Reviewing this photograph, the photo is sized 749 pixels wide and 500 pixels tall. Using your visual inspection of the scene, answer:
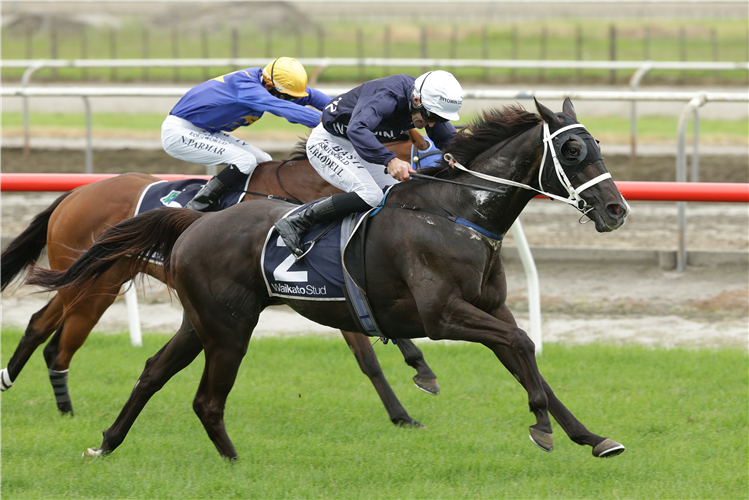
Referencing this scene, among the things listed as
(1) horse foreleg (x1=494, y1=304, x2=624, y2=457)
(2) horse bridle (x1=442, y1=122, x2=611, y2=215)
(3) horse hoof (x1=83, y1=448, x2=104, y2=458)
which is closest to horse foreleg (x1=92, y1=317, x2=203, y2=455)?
(3) horse hoof (x1=83, y1=448, x2=104, y2=458)

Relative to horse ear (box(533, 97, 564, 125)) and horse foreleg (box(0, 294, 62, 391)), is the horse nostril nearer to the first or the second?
horse ear (box(533, 97, 564, 125))

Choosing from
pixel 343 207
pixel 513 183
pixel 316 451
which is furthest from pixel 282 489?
pixel 513 183

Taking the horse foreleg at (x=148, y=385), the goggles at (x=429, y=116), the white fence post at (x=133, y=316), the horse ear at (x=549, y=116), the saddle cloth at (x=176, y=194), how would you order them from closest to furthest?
1. the horse ear at (x=549, y=116)
2. the goggles at (x=429, y=116)
3. the horse foreleg at (x=148, y=385)
4. the saddle cloth at (x=176, y=194)
5. the white fence post at (x=133, y=316)

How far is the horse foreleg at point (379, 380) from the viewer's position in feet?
16.4

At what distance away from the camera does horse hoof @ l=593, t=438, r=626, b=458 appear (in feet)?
12.3

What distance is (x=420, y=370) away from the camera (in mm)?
4965

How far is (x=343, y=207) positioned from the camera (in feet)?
13.8

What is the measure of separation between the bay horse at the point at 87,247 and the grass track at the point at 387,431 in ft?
0.80

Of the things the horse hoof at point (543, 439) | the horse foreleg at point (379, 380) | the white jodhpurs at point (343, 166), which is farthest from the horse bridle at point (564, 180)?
the horse foreleg at point (379, 380)

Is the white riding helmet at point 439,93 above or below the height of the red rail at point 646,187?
above

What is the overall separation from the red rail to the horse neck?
1.93m

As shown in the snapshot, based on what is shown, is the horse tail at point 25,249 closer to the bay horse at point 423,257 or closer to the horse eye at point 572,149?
the bay horse at point 423,257

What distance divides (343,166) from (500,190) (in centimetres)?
94

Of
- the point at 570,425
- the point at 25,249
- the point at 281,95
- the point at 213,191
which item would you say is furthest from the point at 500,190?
the point at 25,249
